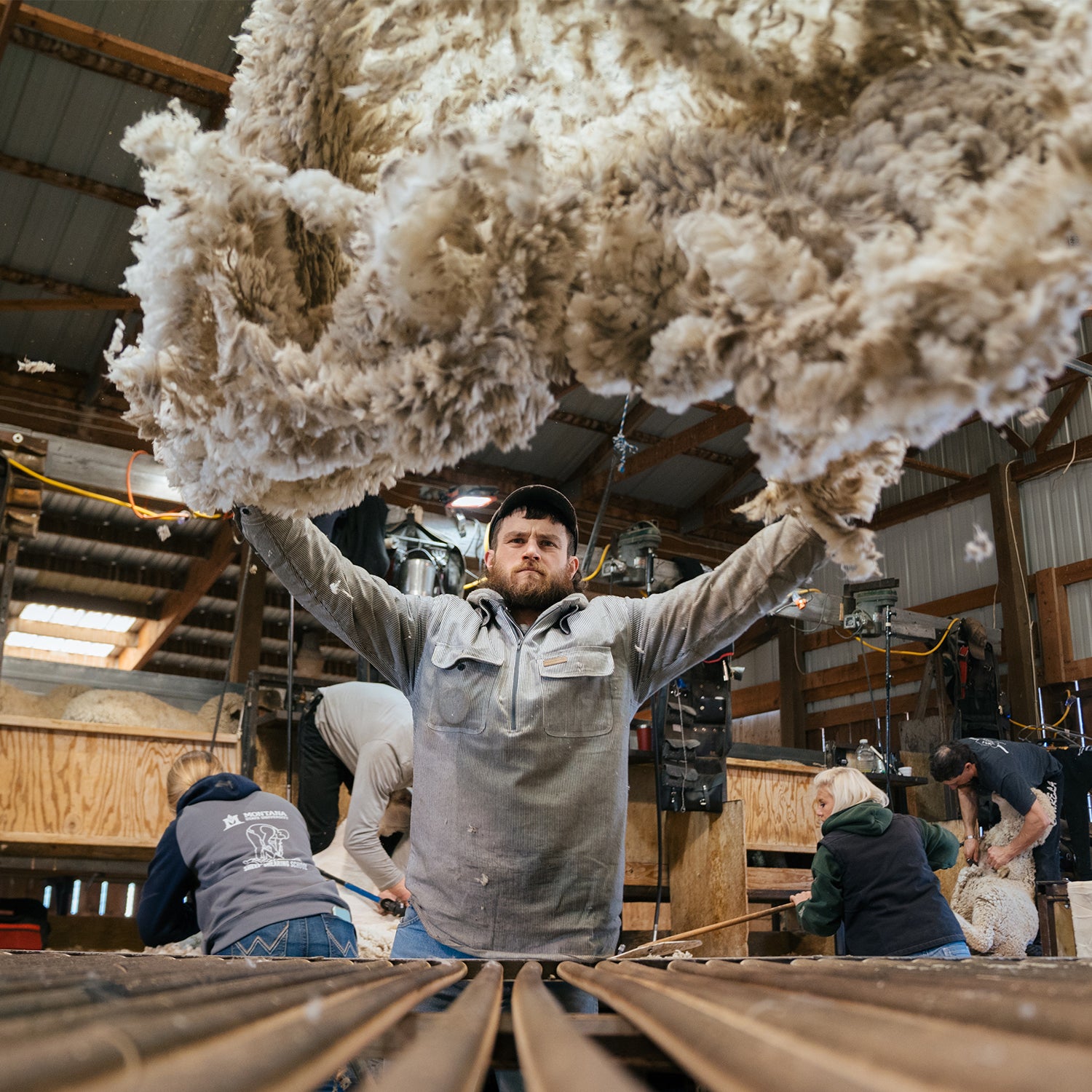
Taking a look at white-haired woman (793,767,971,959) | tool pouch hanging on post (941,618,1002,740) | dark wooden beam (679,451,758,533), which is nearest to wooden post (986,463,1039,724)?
tool pouch hanging on post (941,618,1002,740)

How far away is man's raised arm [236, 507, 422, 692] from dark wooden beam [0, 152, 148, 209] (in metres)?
4.28

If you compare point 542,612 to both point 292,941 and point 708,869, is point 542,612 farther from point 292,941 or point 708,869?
point 708,869

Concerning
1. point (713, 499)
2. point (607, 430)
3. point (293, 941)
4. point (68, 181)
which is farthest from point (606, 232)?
point (713, 499)

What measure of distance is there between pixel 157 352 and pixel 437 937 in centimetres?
102

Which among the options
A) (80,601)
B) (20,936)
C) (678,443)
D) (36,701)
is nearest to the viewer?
(20,936)

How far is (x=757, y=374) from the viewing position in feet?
2.72

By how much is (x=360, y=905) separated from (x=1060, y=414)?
6864mm

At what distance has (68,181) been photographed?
5.38m

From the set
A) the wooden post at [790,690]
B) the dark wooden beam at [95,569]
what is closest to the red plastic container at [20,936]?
the dark wooden beam at [95,569]

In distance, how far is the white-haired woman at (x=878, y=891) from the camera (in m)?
2.71

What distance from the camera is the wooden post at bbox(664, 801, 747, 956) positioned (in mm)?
4004

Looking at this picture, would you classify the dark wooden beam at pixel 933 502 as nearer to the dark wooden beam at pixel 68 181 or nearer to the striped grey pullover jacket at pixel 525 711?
the dark wooden beam at pixel 68 181

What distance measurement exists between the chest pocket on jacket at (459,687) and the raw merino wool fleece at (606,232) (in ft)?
2.19

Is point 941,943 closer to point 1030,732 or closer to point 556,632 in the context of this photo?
point 556,632
